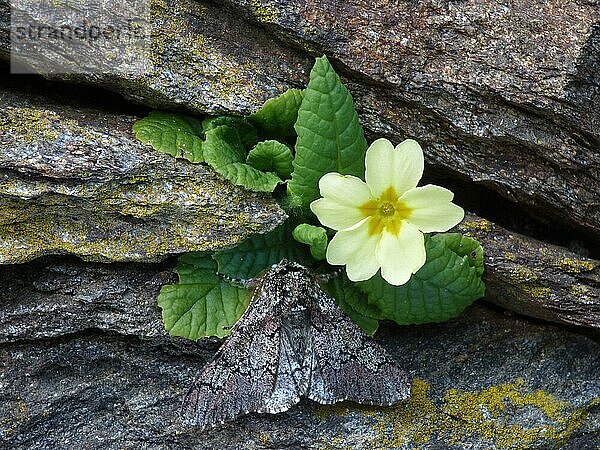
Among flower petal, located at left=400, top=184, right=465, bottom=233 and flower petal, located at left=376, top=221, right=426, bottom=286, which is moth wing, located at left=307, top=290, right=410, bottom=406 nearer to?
flower petal, located at left=376, top=221, right=426, bottom=286

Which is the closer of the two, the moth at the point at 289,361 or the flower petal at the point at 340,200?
the flower petal at the point at 340,200

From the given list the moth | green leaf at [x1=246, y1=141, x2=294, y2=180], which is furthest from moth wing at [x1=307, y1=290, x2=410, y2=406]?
green leaf at [x1=246, y1=141, x2=294, y2=180]

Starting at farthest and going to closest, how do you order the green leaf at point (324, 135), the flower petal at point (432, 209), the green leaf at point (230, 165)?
the green leaf at point (230, 165) < the green leaf at point (324, 135) < the flower petal at point (432, 209)

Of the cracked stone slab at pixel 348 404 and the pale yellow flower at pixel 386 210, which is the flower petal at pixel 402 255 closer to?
the pale yellow flower at pixel 386 210

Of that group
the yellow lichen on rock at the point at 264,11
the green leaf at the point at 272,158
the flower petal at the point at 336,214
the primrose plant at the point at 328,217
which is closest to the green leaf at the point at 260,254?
the primrose plant at the point at 328,217

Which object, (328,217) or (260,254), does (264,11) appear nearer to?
(328,217)

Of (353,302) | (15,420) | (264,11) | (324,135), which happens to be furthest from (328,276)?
(15,420)
